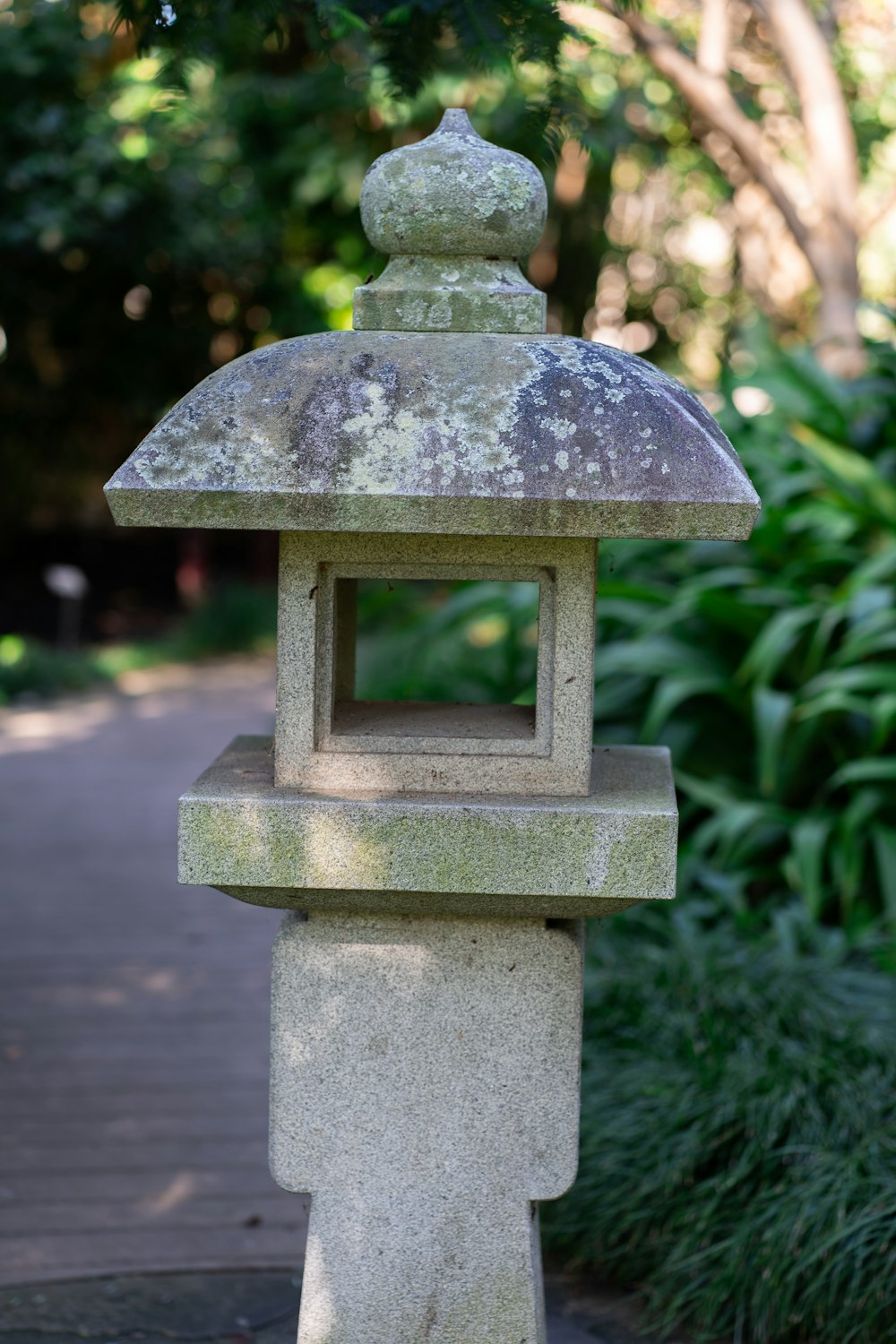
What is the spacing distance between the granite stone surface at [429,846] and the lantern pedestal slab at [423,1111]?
0.18 m

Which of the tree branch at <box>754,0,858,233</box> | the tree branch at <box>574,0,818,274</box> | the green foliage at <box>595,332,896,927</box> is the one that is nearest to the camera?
the green foliage at <box>595,332,896,927</box>

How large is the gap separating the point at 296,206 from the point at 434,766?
9379 mm

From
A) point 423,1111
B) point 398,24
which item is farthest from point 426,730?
point 398,24

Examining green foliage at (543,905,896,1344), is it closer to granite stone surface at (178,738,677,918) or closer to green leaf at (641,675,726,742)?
green leaf at (641,675,726,742)

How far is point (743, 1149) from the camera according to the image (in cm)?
271

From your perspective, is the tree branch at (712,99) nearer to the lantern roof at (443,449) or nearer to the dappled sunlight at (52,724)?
the lantern roof at (443,449)

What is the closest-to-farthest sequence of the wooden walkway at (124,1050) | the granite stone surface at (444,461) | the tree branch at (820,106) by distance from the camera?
the granite stone surface at (444,461) < the wooden walkway at (124,1050) < the tree branch at (820,106)

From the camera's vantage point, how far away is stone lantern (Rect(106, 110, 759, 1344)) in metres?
1.74

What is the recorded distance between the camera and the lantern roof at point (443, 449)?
1728 mm

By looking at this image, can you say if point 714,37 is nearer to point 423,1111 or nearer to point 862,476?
point 862,476

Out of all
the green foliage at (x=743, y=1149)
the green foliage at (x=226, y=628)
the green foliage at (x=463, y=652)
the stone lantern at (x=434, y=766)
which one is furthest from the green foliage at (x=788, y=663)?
the green foliage at (x=226, y=628)

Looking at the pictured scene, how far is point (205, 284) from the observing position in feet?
34.2

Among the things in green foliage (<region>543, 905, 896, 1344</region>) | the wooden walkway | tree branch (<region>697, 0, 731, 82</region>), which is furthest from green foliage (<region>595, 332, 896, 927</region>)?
tree branch (<region>697, 0, 731, 82</region>)

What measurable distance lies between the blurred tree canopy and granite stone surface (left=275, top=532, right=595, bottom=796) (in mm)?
4075
